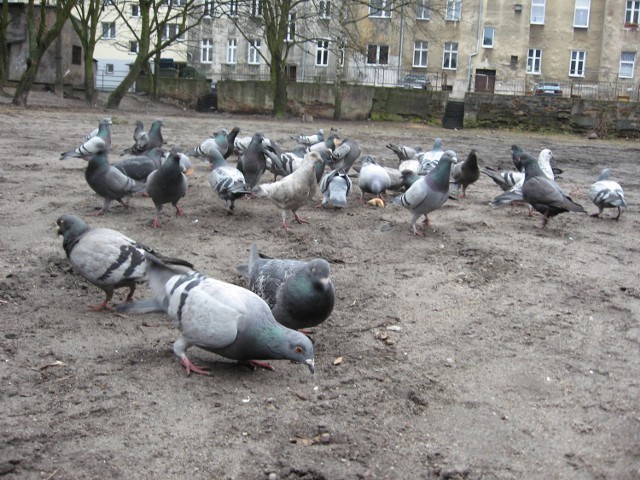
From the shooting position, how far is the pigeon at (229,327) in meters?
4.02

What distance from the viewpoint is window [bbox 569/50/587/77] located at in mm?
43281

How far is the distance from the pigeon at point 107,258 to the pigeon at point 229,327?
0.80 metres

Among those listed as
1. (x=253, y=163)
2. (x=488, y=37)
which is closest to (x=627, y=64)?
(x=488, y=37)

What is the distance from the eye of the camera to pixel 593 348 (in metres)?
4.88

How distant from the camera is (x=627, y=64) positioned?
43.0 m

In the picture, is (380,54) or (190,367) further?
(380,54)

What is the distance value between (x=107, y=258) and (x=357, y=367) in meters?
1.85

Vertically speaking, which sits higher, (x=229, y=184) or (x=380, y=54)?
(x=380, y=54)

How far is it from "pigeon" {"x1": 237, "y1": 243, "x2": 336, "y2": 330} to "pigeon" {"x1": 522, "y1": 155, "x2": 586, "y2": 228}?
4.54 meters

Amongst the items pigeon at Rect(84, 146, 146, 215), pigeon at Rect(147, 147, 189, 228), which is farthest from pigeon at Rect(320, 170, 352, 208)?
pigeon at Rect(84, 146, 146, 215)

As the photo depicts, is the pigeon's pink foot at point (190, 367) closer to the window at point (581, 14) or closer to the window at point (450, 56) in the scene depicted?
the window at point (450, 56)

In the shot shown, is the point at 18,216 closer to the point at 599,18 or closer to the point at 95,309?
the point at 95,309

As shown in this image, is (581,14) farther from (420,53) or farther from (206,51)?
(206,51)

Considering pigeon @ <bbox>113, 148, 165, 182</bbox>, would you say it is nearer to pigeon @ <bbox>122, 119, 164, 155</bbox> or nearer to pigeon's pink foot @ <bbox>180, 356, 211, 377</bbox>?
pigeon @ <bbox>122, 119, 164, 155</bbox>
